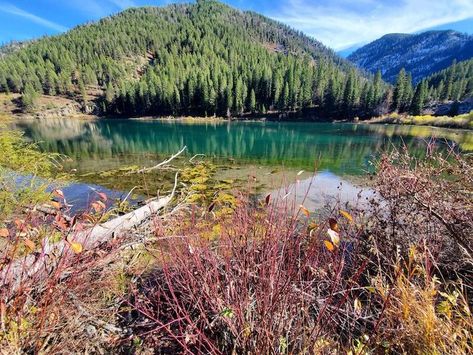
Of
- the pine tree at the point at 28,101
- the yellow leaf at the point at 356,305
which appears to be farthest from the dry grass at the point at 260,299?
the pine tree at the point at 28,101

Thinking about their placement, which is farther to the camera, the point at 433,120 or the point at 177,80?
the point at 177,80

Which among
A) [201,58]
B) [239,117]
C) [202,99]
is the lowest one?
[239,117]

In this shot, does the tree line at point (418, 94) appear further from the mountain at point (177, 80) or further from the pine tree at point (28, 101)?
the pine tree at point (28, 101)

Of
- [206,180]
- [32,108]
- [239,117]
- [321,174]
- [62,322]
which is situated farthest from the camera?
[32,108]

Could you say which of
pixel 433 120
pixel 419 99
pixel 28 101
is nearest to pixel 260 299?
pixel 433 120

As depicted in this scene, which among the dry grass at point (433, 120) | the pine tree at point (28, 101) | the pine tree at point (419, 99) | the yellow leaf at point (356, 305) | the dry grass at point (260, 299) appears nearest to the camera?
the yellow leaf at point (356, 305)

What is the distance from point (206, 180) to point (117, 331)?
13.7 meters

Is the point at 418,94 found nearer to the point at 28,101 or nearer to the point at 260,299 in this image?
the point at 260,299

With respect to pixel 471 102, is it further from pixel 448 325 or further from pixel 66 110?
pixel 66 110

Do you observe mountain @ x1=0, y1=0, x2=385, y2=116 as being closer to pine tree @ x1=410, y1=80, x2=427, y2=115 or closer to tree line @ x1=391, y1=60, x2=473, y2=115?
tree line @ x1=391, y1=60, x2=473, y2=115

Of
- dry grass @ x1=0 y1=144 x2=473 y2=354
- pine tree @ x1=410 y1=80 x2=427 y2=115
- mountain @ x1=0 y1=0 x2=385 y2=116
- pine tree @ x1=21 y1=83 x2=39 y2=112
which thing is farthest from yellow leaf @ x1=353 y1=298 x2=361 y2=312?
pine tree @ x1=21 y1=83 x2=39 y2=112

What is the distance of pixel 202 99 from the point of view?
9188cm

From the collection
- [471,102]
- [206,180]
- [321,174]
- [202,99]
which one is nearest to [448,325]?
[206,180]

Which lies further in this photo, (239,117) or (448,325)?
(239,117)
